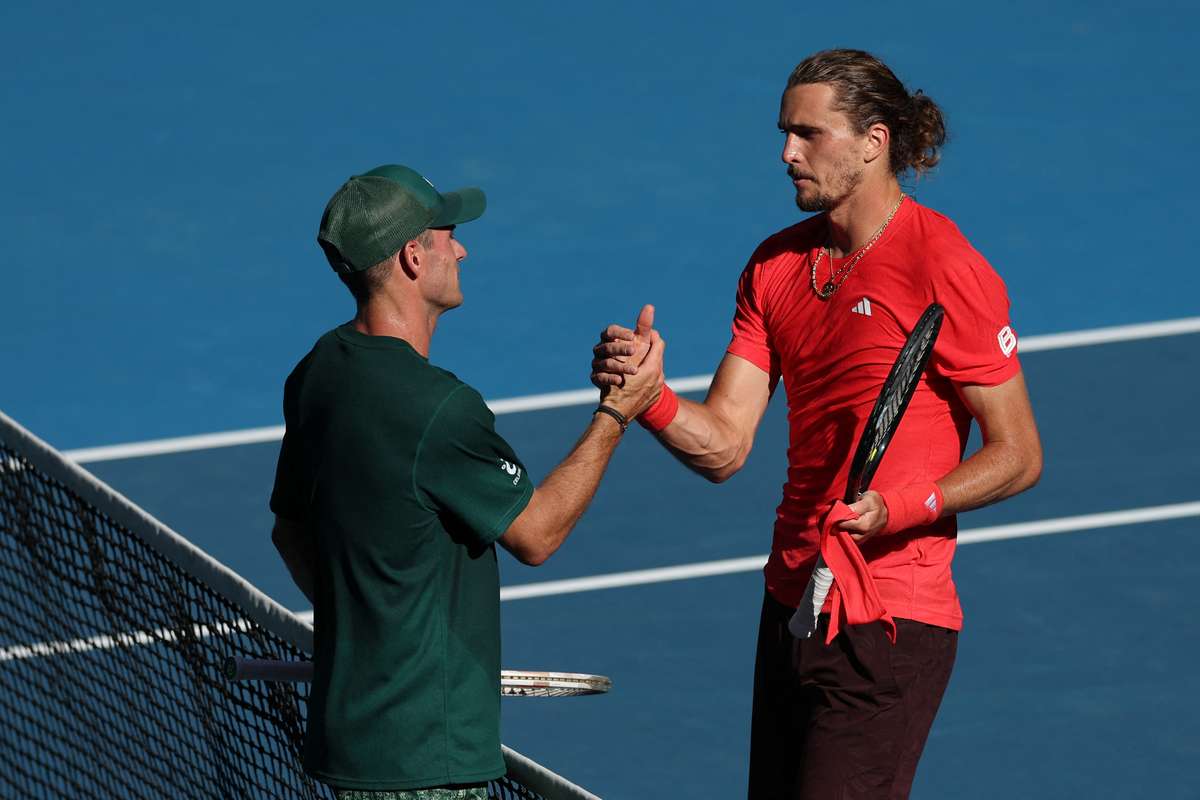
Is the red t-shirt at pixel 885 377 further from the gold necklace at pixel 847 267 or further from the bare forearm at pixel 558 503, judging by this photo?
the bare forearm at pixel 558 503

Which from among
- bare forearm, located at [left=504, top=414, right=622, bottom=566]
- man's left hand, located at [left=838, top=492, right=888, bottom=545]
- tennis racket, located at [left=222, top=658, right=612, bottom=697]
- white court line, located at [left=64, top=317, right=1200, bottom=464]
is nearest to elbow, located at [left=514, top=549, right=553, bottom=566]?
bare forearm, located at [left=504, top=414, right=622, bottom=566]

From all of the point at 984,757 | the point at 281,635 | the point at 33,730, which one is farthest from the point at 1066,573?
the point at 281,635

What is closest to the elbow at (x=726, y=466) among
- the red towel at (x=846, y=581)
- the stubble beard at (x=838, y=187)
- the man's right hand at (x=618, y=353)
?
the man's right hand at (x=618, y=353)

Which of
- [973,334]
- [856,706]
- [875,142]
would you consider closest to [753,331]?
[875,142]

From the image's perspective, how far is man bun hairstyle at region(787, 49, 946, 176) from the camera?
5023 mm

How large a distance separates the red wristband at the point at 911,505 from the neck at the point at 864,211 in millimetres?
693

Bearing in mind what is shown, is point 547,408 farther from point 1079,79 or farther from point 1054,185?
point 1079,79

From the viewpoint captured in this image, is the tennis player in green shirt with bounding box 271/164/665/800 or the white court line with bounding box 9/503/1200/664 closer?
the tennis player in green shirt with bounding box 271/164/665/800

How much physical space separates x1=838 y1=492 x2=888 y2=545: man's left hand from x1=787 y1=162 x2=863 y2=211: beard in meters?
0.78

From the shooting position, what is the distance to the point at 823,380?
16.4 feet

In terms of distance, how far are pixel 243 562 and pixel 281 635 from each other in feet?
15.1

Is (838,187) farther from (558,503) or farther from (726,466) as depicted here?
(558,503)

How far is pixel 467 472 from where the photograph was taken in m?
4.14

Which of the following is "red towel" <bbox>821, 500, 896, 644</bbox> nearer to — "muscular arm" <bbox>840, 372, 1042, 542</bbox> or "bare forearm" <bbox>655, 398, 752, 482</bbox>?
"muscular arm" <bbox>840, 372, 1042, 542</bbox>
